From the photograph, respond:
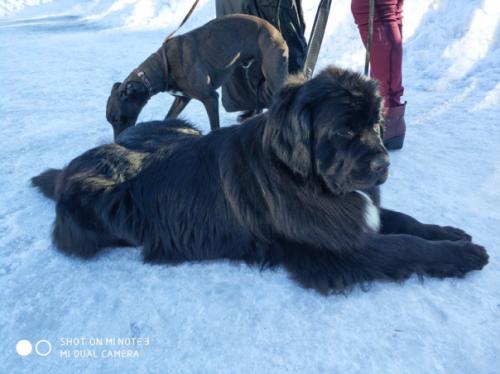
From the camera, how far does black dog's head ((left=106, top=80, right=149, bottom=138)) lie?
3.98 metres

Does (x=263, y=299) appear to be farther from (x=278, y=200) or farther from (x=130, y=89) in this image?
(x=130, y=89)

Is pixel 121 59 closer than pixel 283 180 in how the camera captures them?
No

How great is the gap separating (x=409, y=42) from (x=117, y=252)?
512 centimetres

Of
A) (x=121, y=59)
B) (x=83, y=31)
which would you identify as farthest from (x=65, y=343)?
(x=83, y=31)

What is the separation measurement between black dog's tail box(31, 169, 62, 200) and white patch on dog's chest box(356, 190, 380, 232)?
1.97 metres

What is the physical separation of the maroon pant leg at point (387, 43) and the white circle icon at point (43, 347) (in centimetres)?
271

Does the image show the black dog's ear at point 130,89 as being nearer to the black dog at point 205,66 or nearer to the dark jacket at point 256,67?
the black dog at point 205,66

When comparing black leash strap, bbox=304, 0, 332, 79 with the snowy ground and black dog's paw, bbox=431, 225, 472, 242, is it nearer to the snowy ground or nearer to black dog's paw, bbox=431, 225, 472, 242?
the snowy ground

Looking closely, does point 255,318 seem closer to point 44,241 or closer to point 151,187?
point 151,187

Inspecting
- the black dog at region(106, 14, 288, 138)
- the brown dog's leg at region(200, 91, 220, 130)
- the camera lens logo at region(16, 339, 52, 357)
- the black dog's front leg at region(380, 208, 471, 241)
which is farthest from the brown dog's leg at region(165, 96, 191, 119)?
the camera lens logo at region(16, 339, 52, 357)

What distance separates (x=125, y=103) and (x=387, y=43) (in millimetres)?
2413

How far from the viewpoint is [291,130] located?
1.84 metres

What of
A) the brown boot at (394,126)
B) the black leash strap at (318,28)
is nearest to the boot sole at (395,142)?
the brown boot at (394,126)

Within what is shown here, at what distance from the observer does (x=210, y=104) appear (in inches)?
154
